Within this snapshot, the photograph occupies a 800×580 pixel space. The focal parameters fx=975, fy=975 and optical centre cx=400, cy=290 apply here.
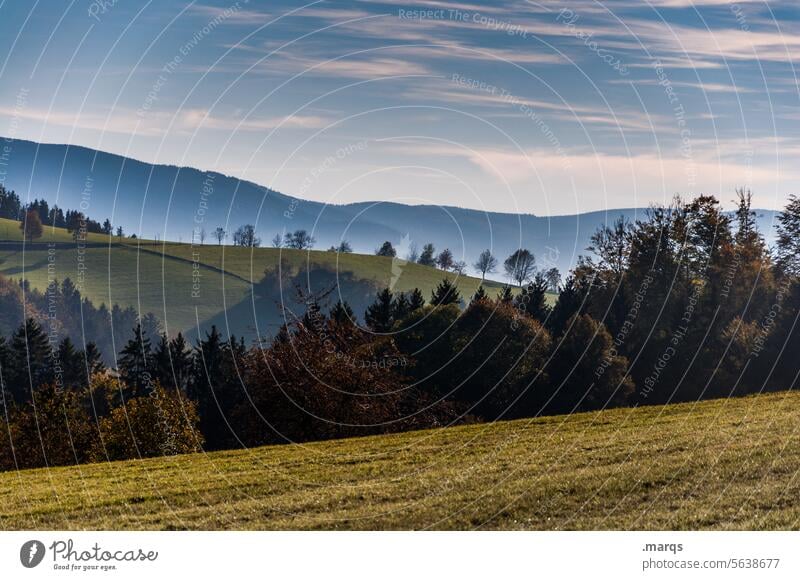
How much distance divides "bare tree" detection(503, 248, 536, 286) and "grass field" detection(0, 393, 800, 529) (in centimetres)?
3691

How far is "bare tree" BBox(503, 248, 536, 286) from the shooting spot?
75.9 m

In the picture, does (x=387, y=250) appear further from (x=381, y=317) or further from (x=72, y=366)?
(x=72, y=366)

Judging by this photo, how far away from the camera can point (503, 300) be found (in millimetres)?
84000

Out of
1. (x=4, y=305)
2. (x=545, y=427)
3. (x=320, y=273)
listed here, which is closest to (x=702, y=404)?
(x=545, y=427)

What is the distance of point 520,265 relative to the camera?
77062mm

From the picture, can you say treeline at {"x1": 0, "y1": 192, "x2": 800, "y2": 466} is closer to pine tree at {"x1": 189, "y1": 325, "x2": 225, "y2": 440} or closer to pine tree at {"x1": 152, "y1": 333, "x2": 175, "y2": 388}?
pine tree at {"x1": 189, "y1": 325, "x2": 225, "y2": 440}

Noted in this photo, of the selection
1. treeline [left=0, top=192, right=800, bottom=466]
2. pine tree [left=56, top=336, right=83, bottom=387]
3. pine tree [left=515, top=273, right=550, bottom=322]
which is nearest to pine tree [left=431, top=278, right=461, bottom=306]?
treeline [left=0, top=192, right=800, bottom=466]

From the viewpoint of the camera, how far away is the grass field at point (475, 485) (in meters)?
22.7

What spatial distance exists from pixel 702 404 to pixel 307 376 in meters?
25.9

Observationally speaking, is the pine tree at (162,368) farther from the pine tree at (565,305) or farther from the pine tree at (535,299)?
the pine tree at (565,305)

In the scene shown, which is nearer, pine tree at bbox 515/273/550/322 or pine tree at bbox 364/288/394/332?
pine tree at bbox 515/273/550/322

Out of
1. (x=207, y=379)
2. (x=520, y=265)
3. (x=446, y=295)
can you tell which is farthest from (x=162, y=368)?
(x=520, y=265)

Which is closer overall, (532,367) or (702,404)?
(702,404)

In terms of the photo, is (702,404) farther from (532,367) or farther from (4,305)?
(4,305)
